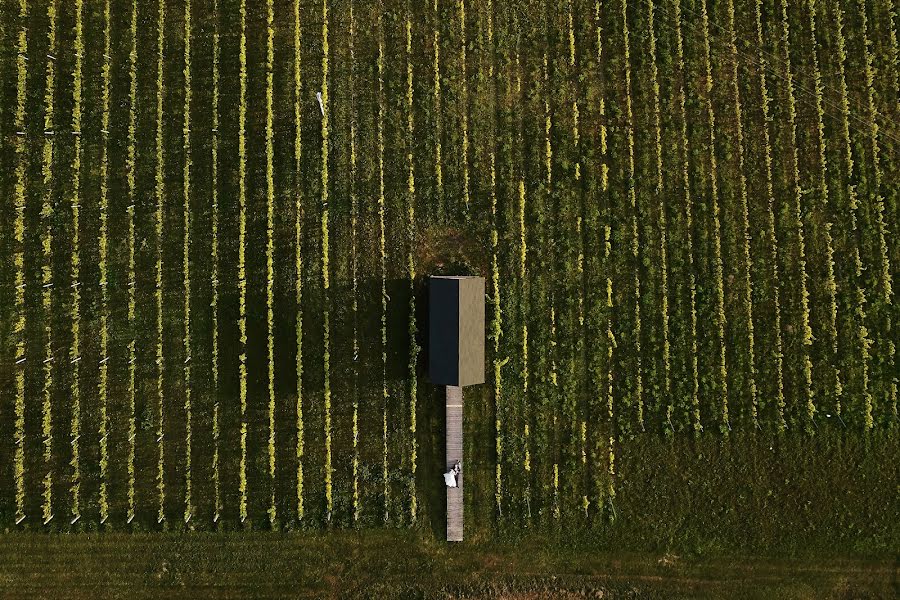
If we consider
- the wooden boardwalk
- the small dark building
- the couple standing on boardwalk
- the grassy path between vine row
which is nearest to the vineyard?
the wooden boardwalk

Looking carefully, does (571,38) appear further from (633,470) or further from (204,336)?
(204,336)

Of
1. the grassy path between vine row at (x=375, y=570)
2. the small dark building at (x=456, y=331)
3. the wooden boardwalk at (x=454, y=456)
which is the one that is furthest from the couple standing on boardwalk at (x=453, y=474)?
the small dark building at (x=456, y=331)

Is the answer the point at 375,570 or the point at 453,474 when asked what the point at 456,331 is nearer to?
the point at 453,474

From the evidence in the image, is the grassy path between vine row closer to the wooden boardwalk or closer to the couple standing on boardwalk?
the wooden boardwalk

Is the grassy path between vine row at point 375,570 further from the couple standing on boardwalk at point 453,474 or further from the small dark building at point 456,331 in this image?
the small dark building at point 456,331

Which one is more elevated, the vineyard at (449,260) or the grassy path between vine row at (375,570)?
the vineyard at (449,260)

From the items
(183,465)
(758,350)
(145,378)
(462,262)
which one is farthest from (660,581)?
(145,378)
